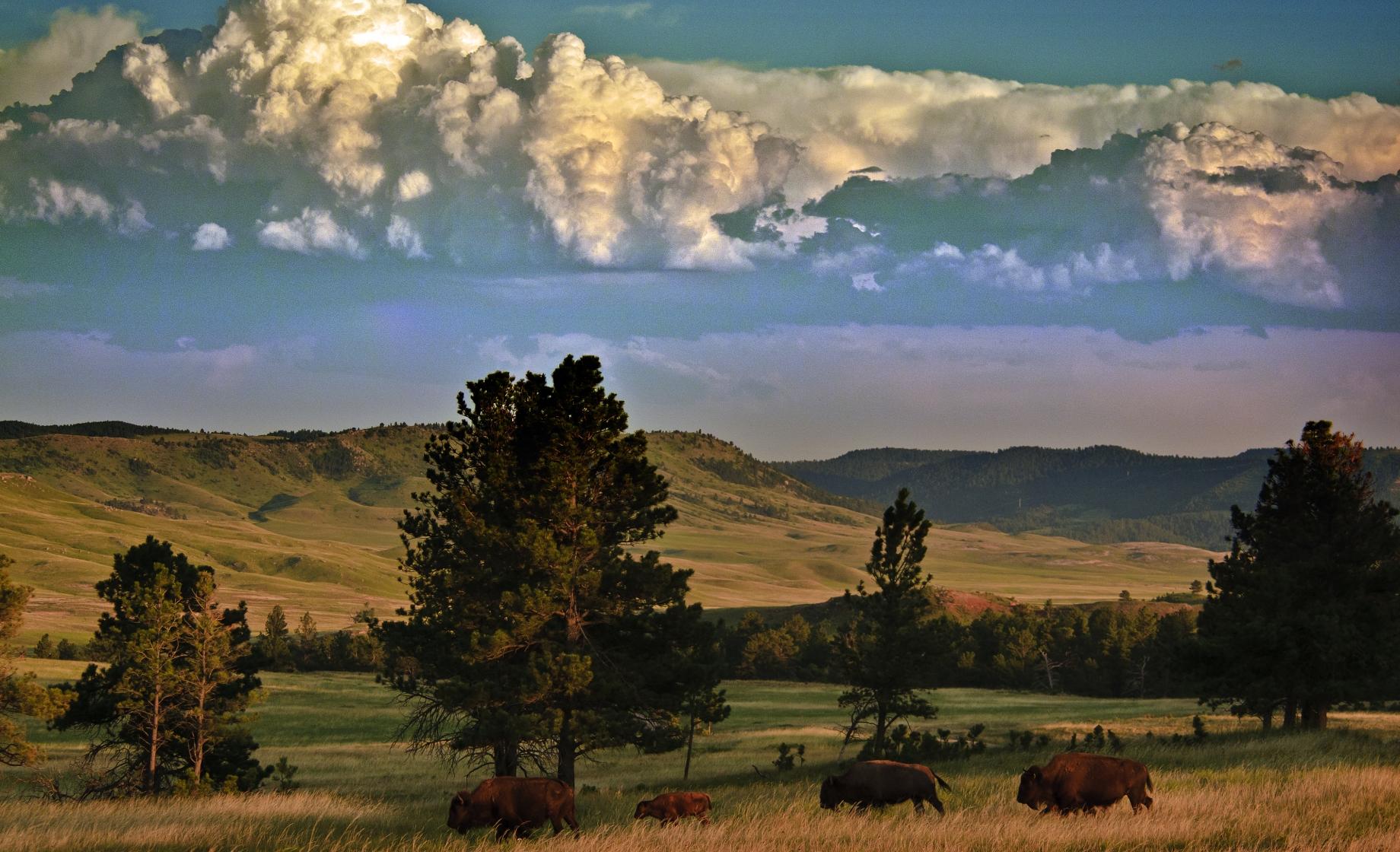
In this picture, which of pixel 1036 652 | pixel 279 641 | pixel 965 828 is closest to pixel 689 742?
pixel 965 828

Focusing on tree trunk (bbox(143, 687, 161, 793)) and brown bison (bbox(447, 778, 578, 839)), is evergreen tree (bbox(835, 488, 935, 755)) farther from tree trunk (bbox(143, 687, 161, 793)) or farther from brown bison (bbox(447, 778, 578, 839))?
brown bison (bbox(447, 778, 578, 839))

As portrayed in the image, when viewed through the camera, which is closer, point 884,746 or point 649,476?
point 649,476

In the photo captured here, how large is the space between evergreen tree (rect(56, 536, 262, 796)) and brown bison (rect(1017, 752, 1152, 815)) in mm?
29015

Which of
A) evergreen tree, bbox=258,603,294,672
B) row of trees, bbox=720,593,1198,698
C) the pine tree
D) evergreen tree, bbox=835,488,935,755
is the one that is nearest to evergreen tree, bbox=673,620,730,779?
evergreen tree, bbox=835,488,935,755

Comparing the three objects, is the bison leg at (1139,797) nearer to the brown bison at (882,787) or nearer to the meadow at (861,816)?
the meadow at (861,816)

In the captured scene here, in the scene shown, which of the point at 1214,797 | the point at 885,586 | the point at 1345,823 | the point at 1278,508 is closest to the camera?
the point at 1345,823

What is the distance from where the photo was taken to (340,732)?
80812mm

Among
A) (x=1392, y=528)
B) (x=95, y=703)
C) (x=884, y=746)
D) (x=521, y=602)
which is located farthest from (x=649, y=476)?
(x=1392, y=528)

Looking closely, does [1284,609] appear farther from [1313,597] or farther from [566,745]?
[566,745]

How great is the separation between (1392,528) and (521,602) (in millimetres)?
30900

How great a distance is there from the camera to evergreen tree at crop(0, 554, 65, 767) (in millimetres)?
33250

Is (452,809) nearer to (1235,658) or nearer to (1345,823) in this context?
(1345,823)

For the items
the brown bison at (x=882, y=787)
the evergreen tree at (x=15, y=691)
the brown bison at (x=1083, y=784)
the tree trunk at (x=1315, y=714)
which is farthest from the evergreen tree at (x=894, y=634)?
the brown bison at (x=1083, y=784)

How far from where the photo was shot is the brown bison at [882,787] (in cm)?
1909
